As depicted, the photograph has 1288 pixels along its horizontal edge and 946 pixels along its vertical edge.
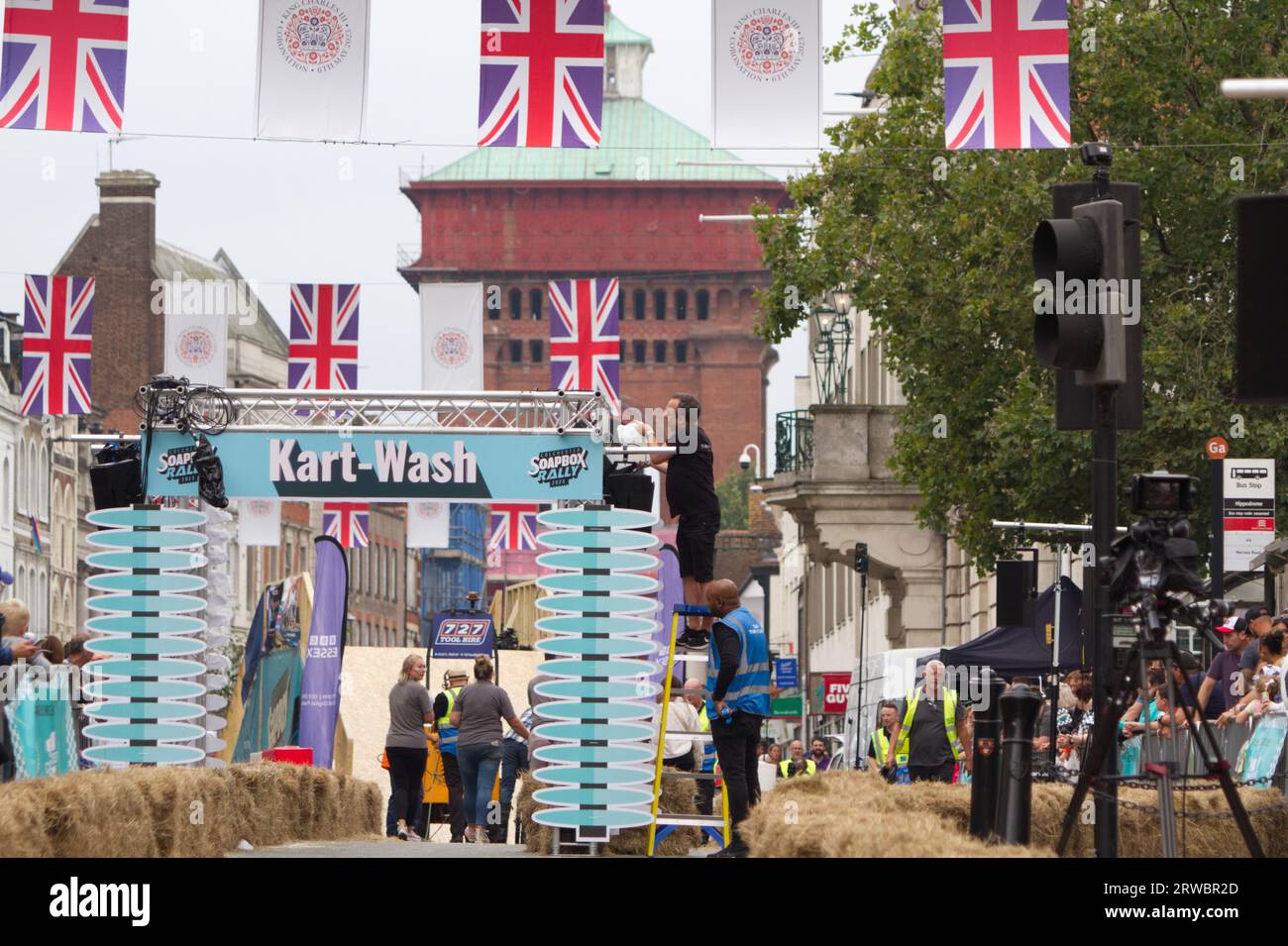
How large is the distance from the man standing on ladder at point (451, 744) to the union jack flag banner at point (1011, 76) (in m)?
7.66

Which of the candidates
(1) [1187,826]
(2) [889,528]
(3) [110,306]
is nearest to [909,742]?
(1) [1187,826]

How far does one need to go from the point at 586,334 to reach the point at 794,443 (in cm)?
1543

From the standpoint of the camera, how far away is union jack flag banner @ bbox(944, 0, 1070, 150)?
65.1 feet

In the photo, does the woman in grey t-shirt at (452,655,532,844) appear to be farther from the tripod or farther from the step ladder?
the tripod

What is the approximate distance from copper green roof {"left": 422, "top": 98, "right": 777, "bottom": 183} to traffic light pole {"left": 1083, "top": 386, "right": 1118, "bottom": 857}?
130 metres

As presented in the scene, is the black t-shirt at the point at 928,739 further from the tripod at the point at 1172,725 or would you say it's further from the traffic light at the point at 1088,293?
the traffic light at the point at 1088,293

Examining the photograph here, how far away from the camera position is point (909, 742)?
21.7 m

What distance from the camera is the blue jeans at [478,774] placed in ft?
71.4

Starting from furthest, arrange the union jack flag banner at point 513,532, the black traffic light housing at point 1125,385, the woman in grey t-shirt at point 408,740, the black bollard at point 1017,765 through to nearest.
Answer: the union jack flag banner at point 513,532, the woman in grey t-shirt at point 408,740, the black bollard at point 1017,765, the black traffic light housing at point 1125,385

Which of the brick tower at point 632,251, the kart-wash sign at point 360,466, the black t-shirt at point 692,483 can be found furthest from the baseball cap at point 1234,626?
the brick tower at point 632,251

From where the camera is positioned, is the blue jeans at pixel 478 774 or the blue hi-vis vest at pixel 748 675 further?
the blue jeans at pixel 478 774

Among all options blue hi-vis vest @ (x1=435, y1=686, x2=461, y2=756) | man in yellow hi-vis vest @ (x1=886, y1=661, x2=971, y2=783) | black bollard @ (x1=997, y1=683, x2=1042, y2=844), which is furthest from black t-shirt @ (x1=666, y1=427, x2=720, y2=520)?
blue hi-vis vest @ (x1=435, y1=686, x2=461, y2=756)

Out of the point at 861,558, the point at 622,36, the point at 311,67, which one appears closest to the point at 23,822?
the point at 311,67
